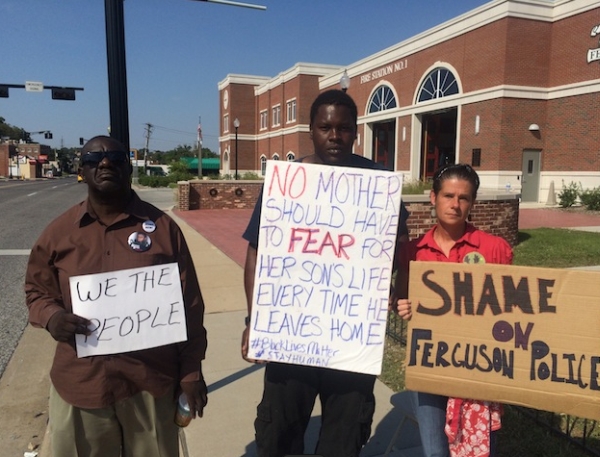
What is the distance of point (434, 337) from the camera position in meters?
2.09

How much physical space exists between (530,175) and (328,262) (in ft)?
73.6

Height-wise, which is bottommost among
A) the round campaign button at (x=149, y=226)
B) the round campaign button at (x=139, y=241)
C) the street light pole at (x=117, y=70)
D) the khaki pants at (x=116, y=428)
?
the khaki pants at (x=116, y=428)

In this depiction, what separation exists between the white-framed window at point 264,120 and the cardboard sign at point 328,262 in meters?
47.1

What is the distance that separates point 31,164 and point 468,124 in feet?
251

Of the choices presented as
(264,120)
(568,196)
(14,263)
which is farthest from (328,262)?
(264,120)

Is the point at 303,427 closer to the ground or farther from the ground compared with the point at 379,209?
closer to the ground

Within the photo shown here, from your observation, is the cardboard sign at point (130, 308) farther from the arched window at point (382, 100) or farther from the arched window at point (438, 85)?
the arched window at point (382, 100)

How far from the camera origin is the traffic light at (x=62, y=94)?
30344mm

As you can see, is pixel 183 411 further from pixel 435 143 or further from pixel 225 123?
pixel 225 123

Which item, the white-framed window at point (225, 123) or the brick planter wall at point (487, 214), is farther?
the white-framed window at point (225, 123)

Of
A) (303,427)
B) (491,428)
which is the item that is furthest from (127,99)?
(491,428)

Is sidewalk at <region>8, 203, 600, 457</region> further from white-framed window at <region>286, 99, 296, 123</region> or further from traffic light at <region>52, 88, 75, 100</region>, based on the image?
white-framed window at <region>286, 99, 296, 123</region>

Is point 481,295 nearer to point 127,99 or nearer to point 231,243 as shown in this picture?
point 127,99

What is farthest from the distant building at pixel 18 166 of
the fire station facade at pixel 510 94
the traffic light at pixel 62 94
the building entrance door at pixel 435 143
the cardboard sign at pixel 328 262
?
the cardboard sign at pixel 328 262
